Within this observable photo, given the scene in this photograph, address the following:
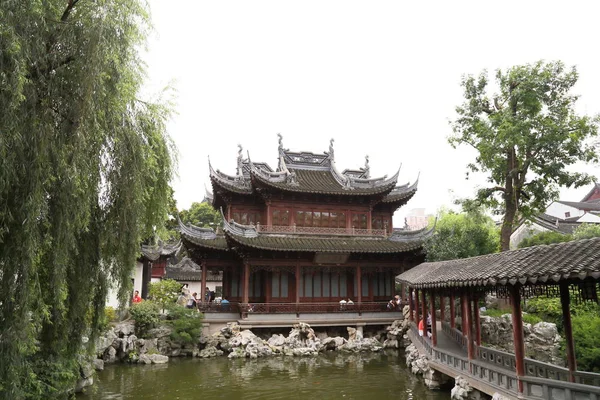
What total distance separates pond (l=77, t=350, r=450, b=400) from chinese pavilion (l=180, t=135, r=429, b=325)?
11.0 ft

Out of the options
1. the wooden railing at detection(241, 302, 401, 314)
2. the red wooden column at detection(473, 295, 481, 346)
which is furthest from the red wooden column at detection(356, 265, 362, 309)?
the red wooden column at detection(473, 295, 481, 346)

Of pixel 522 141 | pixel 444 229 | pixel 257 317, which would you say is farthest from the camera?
pixel 444 229

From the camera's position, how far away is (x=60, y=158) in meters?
4.93

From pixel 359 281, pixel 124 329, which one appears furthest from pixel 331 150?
pixel 124 329

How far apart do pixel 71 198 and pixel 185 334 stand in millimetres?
11513

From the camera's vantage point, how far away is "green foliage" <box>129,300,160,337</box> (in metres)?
15.8

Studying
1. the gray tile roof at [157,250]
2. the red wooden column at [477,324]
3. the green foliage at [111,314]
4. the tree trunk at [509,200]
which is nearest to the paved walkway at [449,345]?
the red wooden column at [477,324]

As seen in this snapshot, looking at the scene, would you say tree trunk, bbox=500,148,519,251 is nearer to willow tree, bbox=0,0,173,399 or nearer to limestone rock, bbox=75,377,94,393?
willow tree, bbox=0,0,173,399

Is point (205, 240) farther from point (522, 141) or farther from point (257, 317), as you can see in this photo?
point (522, 141)

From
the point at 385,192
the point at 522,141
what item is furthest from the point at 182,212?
the point at 522,141

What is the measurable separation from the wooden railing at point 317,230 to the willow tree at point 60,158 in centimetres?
1291

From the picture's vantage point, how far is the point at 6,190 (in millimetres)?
4473

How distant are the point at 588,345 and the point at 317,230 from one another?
12.2 meters

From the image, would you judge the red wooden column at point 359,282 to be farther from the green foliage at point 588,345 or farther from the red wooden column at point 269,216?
the green foliage at point 588,345
